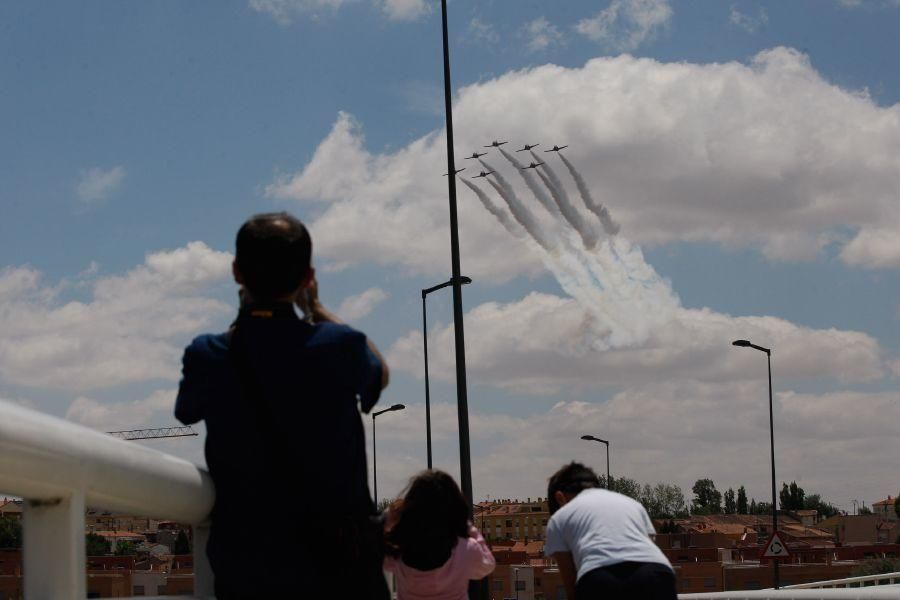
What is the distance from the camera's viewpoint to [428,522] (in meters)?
4.64

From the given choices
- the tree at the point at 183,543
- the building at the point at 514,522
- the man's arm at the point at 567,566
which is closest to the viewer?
the tree at the point at 183,543

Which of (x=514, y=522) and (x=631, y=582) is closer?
(x=631, y=582)

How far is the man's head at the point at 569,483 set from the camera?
6.05 metres

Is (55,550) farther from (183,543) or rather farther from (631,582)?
→ (631,582)

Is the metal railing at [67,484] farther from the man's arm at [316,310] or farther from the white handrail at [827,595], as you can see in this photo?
the white handrail at [827,595]

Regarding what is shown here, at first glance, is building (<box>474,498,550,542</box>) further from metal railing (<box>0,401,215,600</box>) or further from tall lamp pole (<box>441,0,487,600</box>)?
metal railing (<box>0,401,215,600</box>)

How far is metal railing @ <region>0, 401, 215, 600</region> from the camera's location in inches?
90.1

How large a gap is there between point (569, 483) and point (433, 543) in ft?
4.93

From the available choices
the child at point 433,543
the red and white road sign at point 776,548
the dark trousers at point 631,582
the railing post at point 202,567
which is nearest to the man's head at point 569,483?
the dark trousers at point 631,582

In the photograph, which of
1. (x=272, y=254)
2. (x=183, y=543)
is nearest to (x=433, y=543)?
(x=183, y=543)

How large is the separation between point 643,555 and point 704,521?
572 ft

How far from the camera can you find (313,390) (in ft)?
8.94

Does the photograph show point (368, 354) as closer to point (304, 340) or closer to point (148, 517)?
point (304, 340)

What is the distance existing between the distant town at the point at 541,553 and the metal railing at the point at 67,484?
0.05 metres
